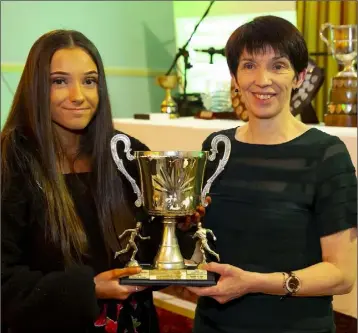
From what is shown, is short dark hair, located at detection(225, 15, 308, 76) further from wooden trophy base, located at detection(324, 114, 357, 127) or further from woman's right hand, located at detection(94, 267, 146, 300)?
wooden trophy base, located at detection(324, 114, 357, 127)

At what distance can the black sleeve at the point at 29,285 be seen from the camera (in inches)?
47.0

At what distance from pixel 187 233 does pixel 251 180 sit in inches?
9.4

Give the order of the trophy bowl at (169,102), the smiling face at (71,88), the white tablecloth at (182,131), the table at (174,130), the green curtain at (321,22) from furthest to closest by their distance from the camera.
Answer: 1. the green curtain at (321,22)
2. the trophy bowl at (169,102)
3. the table at (174,130)
4. the white tablecloth at (182,131)
5. the smiling face at (71,88)

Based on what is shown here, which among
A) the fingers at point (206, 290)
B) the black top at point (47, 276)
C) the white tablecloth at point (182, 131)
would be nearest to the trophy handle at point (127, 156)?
the black top at point (47, 276)

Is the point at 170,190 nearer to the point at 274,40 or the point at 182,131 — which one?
the point at 274,40

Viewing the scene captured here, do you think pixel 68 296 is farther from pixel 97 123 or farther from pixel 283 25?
pixel 283 25

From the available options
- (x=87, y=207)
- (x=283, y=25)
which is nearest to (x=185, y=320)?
(x=87, y=207)

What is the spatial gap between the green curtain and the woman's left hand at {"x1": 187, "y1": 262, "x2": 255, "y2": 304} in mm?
2239

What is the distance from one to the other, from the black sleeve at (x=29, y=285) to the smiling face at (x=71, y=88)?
149 millimetres

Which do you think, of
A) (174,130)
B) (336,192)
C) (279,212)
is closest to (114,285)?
(279,212)

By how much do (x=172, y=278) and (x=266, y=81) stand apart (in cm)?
41

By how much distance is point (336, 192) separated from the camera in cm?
117

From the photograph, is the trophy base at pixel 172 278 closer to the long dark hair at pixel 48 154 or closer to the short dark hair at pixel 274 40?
the long dark hair at pixel 48 154

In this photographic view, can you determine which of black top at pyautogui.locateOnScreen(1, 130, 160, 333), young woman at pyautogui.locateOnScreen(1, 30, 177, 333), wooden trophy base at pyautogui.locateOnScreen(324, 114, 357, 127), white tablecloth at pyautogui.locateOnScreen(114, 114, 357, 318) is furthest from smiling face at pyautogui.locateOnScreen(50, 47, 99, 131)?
wooden trophy base at pyautogui.locateOnScreen(324, 114, 357, 127)
